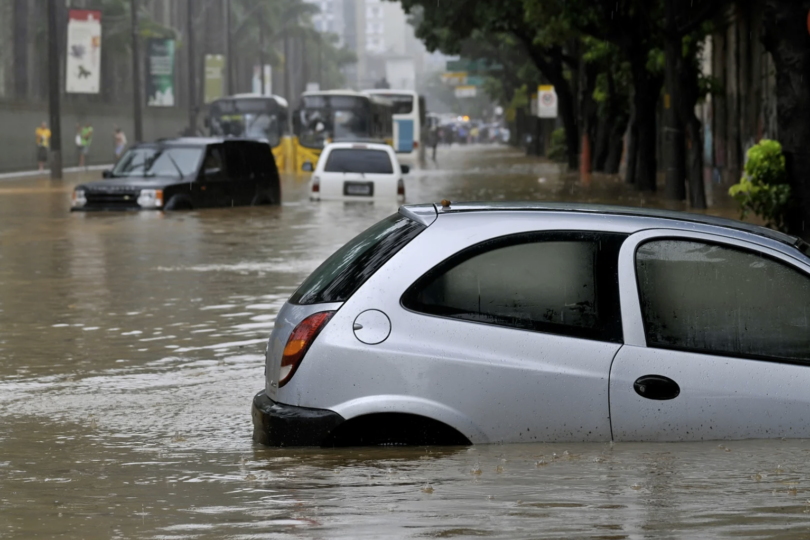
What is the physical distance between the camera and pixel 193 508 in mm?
5664

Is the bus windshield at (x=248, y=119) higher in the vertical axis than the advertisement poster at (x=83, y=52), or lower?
lower

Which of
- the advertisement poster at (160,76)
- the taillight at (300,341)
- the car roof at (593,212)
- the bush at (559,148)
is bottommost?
the bush at (559,148)

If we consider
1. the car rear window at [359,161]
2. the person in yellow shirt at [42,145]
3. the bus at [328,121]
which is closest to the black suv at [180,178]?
Result: the car rear window at [359,161]

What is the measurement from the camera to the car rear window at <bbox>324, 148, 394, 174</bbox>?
29250mm

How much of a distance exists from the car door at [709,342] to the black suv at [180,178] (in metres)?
21.2

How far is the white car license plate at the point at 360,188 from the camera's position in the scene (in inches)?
1145

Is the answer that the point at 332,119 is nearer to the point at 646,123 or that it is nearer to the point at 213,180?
the point at 646,123

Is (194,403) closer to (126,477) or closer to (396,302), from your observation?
(126,477)

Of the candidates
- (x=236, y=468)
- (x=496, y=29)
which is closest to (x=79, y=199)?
(x=496, y=29)

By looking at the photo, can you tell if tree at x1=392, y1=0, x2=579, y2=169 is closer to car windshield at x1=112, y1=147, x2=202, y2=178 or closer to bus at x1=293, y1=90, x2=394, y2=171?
bus at x1=293, y1=90, x2=394, y2=171

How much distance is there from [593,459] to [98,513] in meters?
1.94

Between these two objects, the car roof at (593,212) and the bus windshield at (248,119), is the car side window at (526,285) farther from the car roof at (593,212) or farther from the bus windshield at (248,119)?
the bus windshield at (248,119)

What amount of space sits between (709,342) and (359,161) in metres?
23.4

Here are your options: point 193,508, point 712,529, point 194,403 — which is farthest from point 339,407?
point 194,403
